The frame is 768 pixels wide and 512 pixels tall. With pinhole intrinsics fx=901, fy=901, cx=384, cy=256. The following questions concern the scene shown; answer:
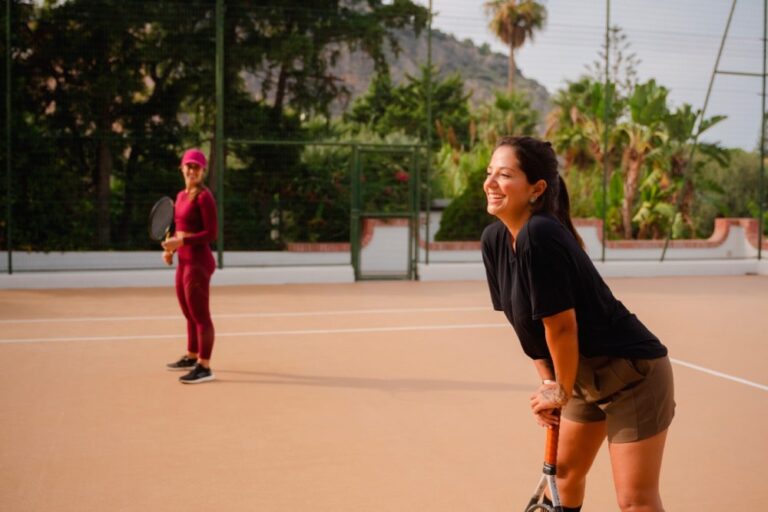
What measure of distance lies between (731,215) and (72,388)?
74.9ft

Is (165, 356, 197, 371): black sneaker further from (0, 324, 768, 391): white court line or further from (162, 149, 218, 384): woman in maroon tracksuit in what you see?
(0, 324, 768, 391): white court line

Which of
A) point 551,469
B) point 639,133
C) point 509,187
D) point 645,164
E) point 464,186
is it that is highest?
point 639,133

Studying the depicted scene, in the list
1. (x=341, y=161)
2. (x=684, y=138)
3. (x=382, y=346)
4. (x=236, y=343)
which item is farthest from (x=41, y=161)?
(x=684, y=138)

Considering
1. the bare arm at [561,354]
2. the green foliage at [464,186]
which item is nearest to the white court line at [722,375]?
the bare arm at [561,354]

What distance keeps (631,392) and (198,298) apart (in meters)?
4.45

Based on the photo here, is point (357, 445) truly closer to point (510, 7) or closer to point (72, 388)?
point (72, 388)

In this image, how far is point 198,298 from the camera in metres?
6.70

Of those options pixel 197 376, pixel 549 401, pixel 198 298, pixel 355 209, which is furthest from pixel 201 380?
pixel 355 209

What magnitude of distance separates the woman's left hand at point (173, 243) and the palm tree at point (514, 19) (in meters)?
41.3

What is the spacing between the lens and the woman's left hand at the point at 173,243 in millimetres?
6562

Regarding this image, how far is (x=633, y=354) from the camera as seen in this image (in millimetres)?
2789

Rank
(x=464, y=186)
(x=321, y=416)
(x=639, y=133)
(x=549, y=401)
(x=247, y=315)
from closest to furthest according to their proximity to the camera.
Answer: (x=549, y=401) < (x=321, y=416) < (x=247, y=315) < (x=464, y=186) < (x=639, y=133)

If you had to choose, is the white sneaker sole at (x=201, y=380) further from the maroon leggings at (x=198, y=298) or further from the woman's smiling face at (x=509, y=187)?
the woman's smiling face at (x=509, y=187)

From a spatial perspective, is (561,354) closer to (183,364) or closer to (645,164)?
(183,364)
